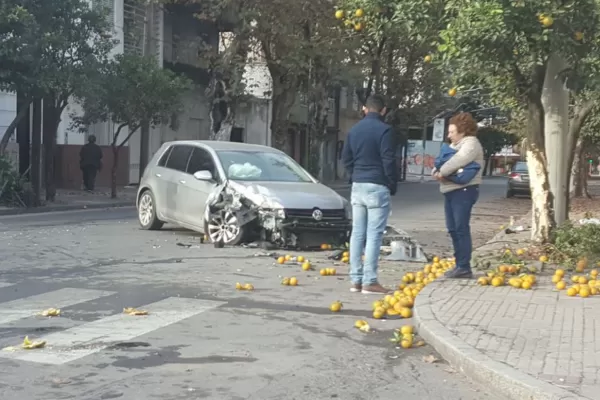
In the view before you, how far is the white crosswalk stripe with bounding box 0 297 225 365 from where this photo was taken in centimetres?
579

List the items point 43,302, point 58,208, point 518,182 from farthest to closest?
point 518,182 < point 58,208 < point 43,302

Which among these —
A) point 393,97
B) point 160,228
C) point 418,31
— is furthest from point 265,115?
point 418,31

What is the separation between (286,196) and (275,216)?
0.34 m

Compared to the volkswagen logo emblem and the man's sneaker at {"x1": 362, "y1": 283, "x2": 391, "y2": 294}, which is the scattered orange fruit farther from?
the volkswagen logo emblem

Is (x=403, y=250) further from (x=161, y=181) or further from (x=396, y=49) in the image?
(x=396, y=49)

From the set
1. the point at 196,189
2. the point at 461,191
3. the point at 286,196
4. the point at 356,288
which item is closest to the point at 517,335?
the point at 356,288

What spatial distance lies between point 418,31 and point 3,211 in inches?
471

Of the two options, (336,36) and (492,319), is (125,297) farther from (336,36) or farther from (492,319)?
(336,36)

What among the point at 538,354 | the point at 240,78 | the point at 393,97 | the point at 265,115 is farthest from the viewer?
the point at 265,115

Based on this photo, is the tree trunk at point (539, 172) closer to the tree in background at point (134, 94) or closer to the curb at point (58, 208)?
the curb at point (58, 208)

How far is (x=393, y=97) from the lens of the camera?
37500 millimetres

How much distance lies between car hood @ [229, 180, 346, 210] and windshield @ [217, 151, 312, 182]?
0.35 meters

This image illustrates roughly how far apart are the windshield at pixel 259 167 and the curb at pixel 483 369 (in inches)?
241

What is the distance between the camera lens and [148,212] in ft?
47.0
